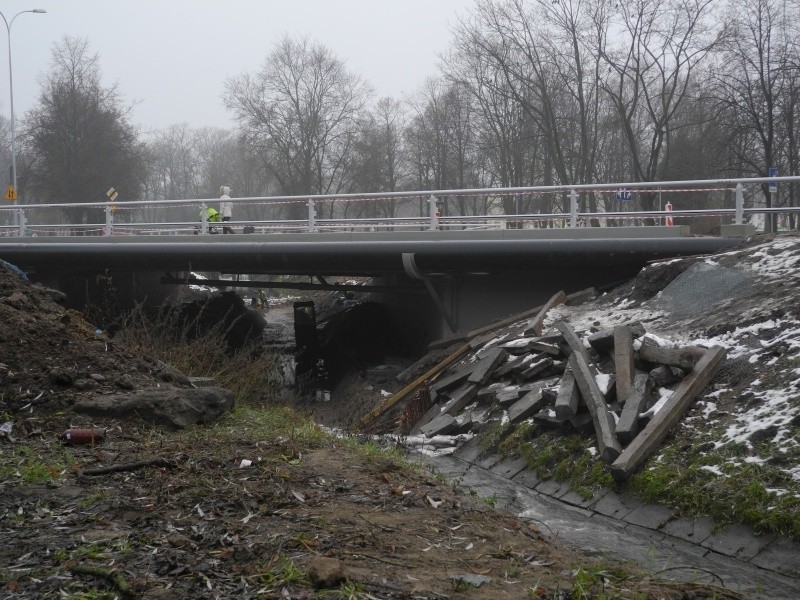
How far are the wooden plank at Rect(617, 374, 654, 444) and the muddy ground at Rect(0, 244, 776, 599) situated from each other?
7.88 feet

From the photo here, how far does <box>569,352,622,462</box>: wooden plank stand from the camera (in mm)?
9547

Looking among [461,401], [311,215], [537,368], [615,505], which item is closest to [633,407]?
[615,505]

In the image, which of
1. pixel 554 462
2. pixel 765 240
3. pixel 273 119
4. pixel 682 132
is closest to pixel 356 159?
pixel 273 119

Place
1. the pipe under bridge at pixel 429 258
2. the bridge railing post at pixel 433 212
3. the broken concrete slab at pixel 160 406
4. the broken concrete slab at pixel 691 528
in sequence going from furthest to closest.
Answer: the bridge railing post at pixel 433 212, the pipe under bridge at pixel 429 258, the broken concrete slab at pixel 160 406, the broken concrete slab at pixel 691 528

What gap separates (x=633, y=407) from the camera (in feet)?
32.4

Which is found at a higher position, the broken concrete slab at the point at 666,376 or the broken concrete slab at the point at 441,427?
the broken concrete slab at the point at 666,376

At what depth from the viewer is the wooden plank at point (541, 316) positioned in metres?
14.7

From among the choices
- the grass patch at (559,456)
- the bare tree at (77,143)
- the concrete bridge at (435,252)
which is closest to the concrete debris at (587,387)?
the grass patch at (559,456)

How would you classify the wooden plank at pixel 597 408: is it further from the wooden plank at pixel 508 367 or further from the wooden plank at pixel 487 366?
the wooden plank at pixel 487 366

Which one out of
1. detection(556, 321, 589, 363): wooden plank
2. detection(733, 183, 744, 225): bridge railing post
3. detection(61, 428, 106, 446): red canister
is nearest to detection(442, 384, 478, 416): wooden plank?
detection(556, 321, 589, 363): wooden plank

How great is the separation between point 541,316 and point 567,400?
16.1 feet

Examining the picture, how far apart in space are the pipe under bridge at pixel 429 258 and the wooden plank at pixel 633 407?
22.0 ft

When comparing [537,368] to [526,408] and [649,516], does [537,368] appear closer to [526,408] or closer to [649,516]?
[526,408]

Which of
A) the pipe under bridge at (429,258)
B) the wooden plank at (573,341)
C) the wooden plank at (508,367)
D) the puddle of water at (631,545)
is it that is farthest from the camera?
the pipe under bridge at (429,258)
